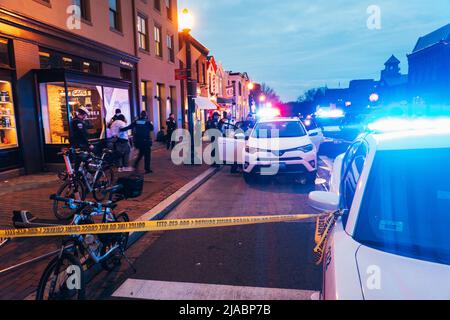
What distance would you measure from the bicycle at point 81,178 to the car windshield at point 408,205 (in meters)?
5.17

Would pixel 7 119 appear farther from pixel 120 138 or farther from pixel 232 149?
pixel 232 149

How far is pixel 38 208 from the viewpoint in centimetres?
695

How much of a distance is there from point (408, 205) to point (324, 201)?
1.99ft

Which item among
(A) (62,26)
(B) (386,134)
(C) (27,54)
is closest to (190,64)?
(A) (62,26)

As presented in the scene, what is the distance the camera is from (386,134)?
2793mm

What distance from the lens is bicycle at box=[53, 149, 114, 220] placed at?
676cm

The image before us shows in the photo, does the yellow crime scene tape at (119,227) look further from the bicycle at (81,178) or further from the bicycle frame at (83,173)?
the bicycle frame at (83,173)

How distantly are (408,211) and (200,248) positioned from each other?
3413 mm

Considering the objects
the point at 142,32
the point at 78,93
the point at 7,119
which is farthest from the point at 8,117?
the point at 142,32

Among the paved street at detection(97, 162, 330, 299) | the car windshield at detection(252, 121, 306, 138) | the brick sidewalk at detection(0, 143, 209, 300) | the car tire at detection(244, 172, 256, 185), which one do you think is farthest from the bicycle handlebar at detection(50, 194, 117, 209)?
the car windshield at detection(252, 121, 306, 138)

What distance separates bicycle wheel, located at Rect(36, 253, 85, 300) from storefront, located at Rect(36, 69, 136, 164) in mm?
8467

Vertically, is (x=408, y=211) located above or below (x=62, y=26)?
below

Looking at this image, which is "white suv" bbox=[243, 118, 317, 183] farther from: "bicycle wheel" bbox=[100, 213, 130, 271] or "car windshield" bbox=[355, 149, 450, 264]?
"car windshield" bbox=[355, 149, 450, 264]

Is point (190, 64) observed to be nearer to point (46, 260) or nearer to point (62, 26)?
point (62, 26)
